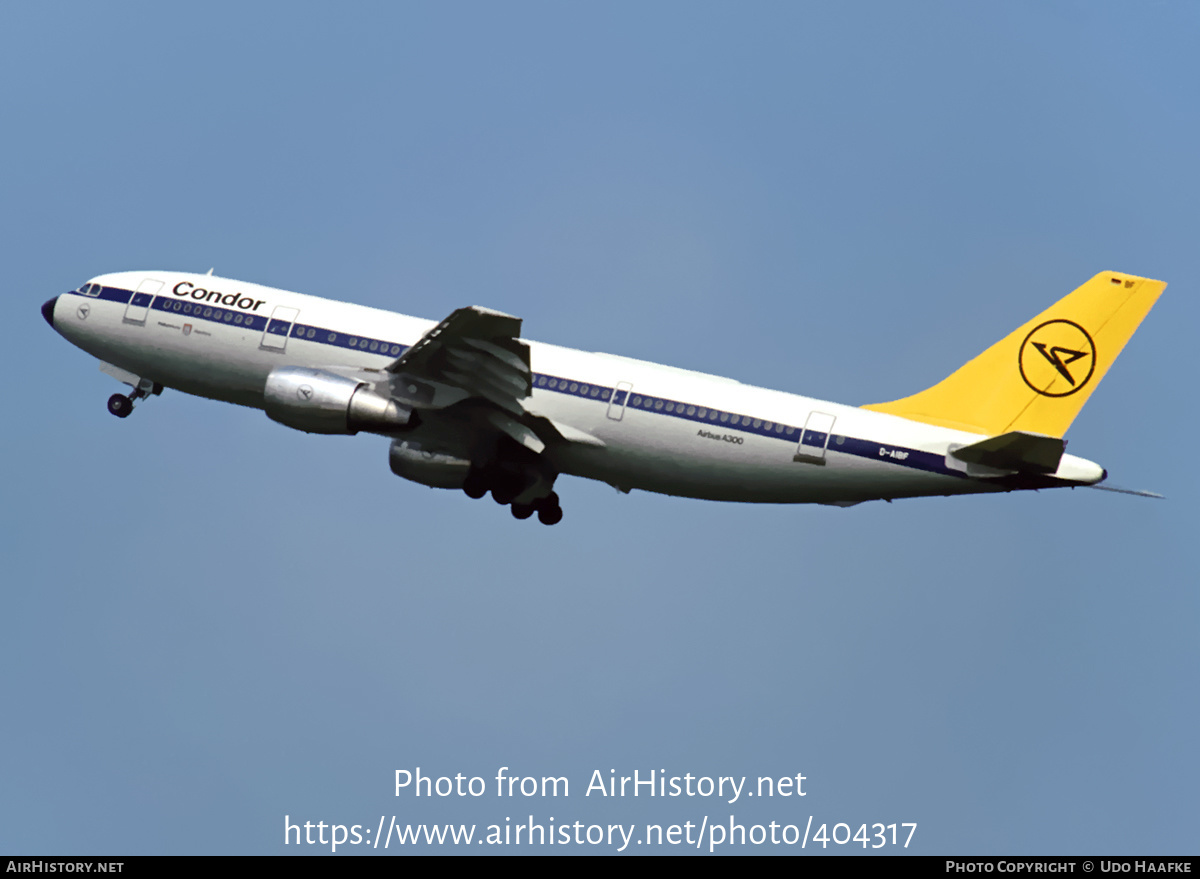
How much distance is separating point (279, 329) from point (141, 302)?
4.82m

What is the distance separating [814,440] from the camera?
38.6 m

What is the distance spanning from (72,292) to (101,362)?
2.37 meters

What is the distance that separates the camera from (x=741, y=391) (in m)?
39.9

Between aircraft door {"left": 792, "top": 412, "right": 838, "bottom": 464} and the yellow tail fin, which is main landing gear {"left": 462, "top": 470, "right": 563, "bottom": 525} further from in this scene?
the yellow tail fin

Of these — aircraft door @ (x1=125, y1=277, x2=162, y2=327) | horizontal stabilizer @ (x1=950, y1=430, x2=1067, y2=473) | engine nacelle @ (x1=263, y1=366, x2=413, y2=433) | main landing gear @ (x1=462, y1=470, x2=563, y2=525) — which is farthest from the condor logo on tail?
aircraft door @ (x1=125, y1=277, x2=162, y2=327)

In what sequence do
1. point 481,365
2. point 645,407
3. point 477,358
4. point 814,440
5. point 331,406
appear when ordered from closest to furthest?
1. point 814,440
2. point 477,358
3. point 481,365
4. point 331,406
5. point 645,407

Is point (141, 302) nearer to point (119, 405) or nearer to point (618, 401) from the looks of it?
point (119, 405)

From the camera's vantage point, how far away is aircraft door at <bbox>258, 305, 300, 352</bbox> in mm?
42438

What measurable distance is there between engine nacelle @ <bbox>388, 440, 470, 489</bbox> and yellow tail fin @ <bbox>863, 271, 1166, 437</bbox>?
39.5 ft

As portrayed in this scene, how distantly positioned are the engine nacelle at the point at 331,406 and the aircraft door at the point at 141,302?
6.67 m

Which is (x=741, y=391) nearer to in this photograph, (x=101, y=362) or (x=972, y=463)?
(x=972, y=463)

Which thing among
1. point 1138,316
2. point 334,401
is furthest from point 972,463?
point 334,401

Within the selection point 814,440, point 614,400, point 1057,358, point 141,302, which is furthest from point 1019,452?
point 141,302

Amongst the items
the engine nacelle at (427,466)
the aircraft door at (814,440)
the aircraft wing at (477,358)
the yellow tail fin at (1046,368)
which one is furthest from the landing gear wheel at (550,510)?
the yellow tail fin at (1046,368)
